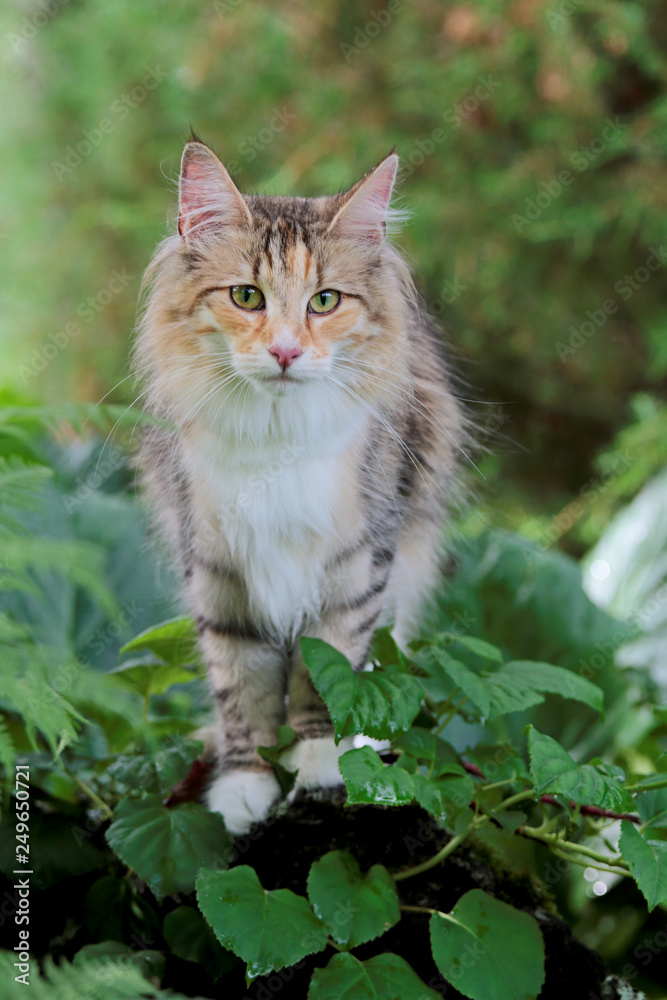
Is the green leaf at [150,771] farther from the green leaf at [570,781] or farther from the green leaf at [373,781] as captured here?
the green leaf at [570,781]

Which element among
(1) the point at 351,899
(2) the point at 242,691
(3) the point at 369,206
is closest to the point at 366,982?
(1) the point at 351,899

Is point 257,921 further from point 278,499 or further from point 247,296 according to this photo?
point 247,296

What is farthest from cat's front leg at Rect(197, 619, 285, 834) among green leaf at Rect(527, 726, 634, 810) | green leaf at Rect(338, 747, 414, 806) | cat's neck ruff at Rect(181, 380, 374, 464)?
green leaf at Rect(527, 726, 634, 810)

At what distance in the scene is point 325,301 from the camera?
3.78 feet

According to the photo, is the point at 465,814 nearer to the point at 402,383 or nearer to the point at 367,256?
the point at 402,383

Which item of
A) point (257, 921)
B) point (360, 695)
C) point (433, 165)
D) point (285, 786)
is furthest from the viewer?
point (433, 165)

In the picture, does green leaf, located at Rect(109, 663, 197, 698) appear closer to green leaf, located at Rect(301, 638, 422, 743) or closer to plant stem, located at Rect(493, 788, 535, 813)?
green leaf, located at Rect(301, 638, 422, 743)

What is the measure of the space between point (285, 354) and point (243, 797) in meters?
0.65

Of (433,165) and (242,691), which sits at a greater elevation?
(433,165)

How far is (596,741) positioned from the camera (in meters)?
1.76

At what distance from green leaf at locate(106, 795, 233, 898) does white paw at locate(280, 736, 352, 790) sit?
0.16 metres

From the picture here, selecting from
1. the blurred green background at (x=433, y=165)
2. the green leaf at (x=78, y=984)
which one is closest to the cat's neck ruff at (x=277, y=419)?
the green leaf at (x=78, y=984)

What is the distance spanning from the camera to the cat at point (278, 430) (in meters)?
1.12

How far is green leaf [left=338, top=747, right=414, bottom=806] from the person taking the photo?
2.80 ft
